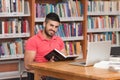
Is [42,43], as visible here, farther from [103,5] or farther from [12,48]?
[103,5]

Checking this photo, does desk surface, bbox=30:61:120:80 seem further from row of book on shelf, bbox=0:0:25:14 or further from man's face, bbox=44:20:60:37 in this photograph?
row of book on shelf, bbox=0:0:25:14

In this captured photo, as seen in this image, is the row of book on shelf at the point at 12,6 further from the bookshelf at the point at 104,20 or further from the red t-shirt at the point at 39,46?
the bookshelf at the point at 104,20

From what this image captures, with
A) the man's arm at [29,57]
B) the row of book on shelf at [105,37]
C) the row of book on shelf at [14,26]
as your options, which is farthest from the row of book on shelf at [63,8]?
the man's arm at [29,57]

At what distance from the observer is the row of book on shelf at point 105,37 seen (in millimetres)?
6098

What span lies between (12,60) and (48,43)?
1296 millimetres

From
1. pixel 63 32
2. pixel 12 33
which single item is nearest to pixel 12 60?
pixel 12 33

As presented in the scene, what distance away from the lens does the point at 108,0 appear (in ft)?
21.3

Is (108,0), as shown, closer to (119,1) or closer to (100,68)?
(119,1)

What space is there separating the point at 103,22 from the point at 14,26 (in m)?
1.92

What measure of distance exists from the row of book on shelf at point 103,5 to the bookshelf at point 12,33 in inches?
53.2

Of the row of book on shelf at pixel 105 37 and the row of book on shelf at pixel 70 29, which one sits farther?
the row of book on shelf at pixel 105 37

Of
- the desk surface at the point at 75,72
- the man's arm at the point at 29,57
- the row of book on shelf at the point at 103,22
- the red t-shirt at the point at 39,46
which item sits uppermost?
the row of book on shelf at the point at 103,22

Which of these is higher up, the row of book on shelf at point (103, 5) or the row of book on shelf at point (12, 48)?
the row of book on shelf at point (103, 5)

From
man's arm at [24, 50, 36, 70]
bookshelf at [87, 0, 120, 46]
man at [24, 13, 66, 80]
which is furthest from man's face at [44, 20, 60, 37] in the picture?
bookshelf at [87, 0, 120, 46]
